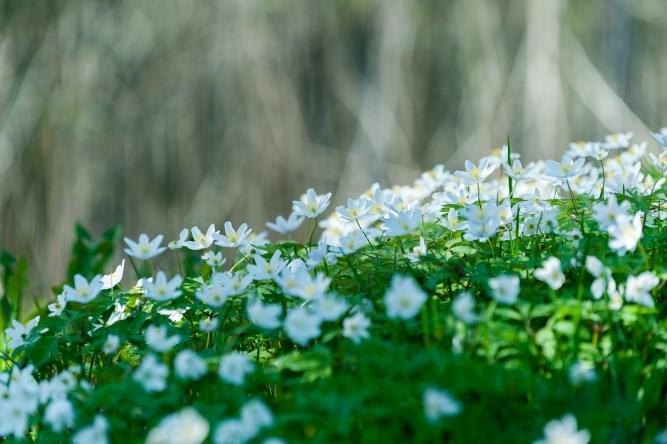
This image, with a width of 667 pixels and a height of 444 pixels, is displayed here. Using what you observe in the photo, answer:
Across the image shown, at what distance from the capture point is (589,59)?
5.41 m

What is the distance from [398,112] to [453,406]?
185 inches

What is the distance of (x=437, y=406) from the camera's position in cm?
103

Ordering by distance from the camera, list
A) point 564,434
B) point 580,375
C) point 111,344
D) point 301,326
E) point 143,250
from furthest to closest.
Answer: point 143,250 < point 111,344 < point 301,326 < point 580,375 < point 564,434

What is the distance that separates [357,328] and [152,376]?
1.01 feet

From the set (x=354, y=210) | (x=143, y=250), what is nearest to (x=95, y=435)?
(x=143, y=250)

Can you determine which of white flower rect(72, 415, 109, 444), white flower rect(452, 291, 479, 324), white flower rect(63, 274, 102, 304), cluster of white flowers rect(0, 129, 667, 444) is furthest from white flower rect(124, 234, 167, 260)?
white flower rect(452, 291, 479, 324)

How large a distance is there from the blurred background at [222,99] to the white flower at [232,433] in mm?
4482

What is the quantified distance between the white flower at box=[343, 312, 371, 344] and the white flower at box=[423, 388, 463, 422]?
0.20 m

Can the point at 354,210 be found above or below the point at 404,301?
above

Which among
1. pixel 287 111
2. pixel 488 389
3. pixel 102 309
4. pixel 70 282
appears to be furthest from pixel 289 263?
pixel 287 111

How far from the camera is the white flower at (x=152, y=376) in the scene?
117 cm

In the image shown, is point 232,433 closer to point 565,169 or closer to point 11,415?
point 11,415

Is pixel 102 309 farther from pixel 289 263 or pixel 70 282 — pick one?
pixel 70 282

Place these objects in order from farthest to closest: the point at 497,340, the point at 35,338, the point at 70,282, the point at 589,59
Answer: the point at 589,59 < the point at 70,282 < the point at 35,338 < the point at 497,340
